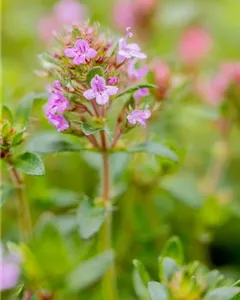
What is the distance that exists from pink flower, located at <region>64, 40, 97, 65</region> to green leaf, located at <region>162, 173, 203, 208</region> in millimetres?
489

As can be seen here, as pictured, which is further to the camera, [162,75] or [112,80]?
[162,75]

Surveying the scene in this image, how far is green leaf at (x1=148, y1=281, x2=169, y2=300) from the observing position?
845 mm

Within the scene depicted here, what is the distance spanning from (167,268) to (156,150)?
19 centimetres

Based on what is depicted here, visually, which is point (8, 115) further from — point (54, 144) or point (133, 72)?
point (133, 72)

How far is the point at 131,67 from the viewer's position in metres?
0.99

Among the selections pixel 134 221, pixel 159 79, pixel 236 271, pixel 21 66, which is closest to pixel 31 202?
pixel 134 221

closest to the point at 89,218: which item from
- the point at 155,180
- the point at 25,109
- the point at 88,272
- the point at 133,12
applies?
the point at 88,272

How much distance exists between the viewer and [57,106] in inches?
35.3

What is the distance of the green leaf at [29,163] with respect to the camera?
3.02 feet

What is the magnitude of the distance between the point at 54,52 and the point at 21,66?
1.07 m

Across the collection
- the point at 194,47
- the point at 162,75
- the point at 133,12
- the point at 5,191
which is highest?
the point at 133,12

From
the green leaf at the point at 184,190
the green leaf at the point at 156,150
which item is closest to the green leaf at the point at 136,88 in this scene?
the green leaf at the point at 156,150

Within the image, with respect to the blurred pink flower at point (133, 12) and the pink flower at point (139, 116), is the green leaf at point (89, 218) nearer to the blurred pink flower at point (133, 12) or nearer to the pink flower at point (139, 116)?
the pink flower at point (139, 116)

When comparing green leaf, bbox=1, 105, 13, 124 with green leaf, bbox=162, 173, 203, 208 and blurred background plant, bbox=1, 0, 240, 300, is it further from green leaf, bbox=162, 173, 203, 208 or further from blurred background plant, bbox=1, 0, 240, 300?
green leaf, bbox=162, 173, 203, 208
